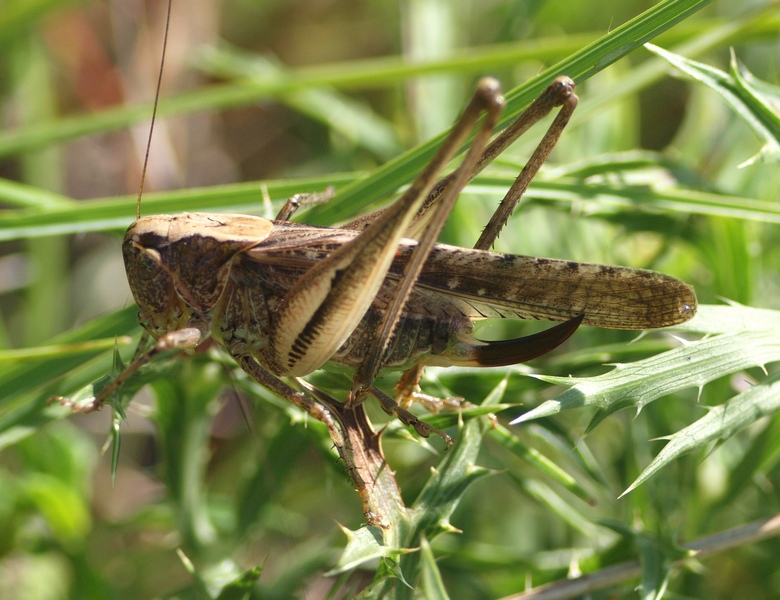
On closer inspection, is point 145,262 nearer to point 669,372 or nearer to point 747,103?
point 669,372

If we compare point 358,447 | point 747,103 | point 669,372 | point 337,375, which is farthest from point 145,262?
point 747,103

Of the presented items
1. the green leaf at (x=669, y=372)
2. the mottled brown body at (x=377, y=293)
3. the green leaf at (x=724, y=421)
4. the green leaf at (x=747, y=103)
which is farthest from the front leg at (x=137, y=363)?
the green leaf at (x=747, y=103)

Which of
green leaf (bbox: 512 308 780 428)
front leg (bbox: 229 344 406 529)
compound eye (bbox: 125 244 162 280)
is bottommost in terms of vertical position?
front leg (bbox: 229 344 406 529)

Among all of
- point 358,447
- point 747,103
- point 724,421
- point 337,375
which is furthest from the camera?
point 337,375

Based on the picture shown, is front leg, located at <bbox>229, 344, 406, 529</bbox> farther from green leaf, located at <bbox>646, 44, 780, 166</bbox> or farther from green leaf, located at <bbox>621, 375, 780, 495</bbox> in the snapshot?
green leaf, located at <bbox>646, 44, 780, 166</bbox>

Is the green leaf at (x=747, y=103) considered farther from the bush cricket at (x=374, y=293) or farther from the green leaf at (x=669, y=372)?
the green leaf at (x=669, y=372)

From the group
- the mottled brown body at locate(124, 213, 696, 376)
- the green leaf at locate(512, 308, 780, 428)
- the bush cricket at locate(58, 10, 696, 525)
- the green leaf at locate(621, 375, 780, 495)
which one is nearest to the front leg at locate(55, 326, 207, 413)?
the bush cricket at locate(58, 10, 696, 525)
